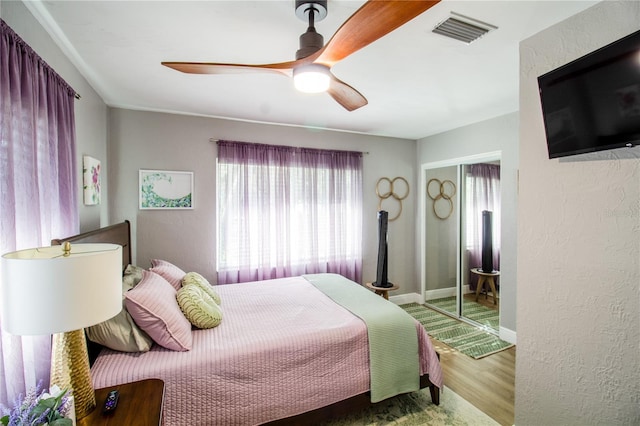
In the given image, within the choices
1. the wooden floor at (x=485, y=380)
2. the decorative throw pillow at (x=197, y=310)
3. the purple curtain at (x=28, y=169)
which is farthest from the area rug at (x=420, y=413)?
the purple curtain at (x=28, y=169)

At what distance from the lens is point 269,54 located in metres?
2.02

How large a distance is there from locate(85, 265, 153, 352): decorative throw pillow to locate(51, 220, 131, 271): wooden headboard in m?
0.48

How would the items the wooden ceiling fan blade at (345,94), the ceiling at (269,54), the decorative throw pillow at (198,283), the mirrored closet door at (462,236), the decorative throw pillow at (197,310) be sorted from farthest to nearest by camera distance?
the mirrored closet door at (462,236)
the decorative throw pillow at (198,283)
the decorative throw pillow at (197,310)
the wooden ceiling fan blade at (345,94)
the ceiling at (269,54)

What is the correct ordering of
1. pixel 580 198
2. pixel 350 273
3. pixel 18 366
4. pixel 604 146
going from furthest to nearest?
pixel 350 273 → pixel 580 198 → pixel 604 146 → pixel 18 366

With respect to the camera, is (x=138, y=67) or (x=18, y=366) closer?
(x=18, y=366)

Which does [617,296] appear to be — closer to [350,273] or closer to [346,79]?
[346,79]

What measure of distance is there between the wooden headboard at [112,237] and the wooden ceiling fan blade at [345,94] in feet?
5.31

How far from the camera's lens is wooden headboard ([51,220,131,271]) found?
5.72 feet

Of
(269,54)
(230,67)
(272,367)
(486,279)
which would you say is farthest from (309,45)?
(486,279)

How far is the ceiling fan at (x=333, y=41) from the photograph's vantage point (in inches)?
40.8

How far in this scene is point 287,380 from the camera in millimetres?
1856

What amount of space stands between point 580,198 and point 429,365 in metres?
1.45

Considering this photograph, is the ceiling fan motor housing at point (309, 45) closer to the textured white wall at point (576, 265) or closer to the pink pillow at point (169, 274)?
the textured white wall at point (576, 265)

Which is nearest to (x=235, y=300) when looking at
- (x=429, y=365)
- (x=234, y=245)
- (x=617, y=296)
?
(x=234, y=245)
